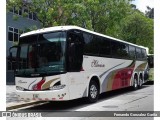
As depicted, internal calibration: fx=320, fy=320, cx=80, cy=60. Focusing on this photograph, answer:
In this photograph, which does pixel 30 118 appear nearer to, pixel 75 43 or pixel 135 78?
pixel 75 43

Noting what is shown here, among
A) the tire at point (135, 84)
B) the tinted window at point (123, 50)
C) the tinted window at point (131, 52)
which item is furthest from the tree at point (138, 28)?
the tinted window at point (123, 50)

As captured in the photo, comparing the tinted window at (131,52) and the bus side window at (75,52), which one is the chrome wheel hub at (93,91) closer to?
the bus side window at (75,52)

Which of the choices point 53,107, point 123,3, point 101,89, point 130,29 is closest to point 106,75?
point 101,89

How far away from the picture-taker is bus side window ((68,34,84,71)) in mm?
12164

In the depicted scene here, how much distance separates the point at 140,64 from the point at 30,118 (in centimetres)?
1272

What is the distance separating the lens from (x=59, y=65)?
11820 mm

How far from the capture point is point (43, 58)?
12.1 metres

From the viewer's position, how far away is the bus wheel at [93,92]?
13.6m

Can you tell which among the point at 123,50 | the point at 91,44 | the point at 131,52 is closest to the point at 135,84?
the point at 131,52

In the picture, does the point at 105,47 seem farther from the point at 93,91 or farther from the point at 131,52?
the point at 131,52

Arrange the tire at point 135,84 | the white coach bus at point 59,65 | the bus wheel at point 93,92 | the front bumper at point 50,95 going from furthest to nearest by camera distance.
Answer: the tire at point 135,84
the bus wheel at point 93,92
the white coach bus at point 59,65
the front bumper at point 50,95

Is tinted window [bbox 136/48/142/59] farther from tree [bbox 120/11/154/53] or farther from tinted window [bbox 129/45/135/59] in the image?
tree [bbox 120/11/154/53]

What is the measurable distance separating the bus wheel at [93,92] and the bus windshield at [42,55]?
240cm

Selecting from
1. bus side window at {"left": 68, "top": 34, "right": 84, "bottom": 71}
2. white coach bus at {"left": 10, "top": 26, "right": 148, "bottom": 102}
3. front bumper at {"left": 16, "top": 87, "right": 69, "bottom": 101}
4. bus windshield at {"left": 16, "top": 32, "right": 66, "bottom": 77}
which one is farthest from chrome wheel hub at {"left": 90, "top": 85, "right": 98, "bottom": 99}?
bus windshield at {"left": 16, "top": 32, "right": 66, "bottom": 77}
